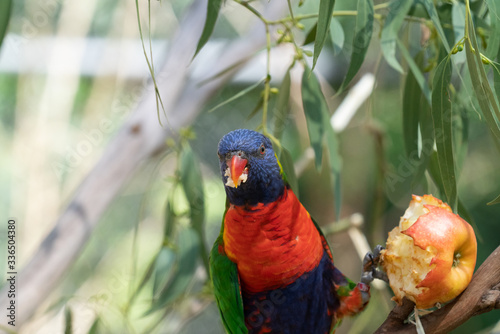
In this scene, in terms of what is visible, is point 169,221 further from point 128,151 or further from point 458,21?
point 458,21

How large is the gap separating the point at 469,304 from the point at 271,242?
379mm

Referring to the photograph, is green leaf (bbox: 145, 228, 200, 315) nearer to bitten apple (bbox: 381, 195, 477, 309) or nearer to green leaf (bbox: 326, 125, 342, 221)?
green leaf (bbox: 326, 125, 342, 221)

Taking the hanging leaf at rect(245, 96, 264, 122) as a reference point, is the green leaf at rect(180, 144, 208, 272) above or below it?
below

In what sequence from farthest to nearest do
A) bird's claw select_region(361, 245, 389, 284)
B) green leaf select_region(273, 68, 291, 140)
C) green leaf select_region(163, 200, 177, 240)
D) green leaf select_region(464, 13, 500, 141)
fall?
green leaf select_region(163, 200, 177, 240) < green leaf select_region(273, 68, 291, 140) < bird's claw select_region(361, 245, 389, 284) < green leaf select_region(464, 13, 500, 141)

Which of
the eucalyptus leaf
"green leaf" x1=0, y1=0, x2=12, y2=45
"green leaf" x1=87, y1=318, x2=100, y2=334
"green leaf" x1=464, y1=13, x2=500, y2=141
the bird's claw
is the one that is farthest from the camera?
"green leaf" x1=87, y1=318, x2=100, y2=334

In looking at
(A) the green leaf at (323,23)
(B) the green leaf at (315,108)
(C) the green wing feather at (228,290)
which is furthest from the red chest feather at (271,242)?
(A) the green leaf at (323,23)

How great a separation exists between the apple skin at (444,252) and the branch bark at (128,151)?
2.63 ft

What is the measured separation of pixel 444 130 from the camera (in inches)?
26.6

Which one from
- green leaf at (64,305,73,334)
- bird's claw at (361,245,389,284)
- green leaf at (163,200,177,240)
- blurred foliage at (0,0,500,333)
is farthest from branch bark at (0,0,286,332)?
bird's claw at (361,245,389,284)

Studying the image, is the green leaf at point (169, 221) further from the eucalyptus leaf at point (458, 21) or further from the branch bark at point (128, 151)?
the eucalyptus leaf at point (458, 21)

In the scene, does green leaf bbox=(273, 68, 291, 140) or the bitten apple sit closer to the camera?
the bitten apple

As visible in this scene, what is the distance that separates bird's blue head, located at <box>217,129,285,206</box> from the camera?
34.8 inches

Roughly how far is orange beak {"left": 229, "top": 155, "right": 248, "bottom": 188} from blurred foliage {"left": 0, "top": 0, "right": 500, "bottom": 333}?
0.10m

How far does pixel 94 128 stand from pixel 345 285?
2466 millimetres
